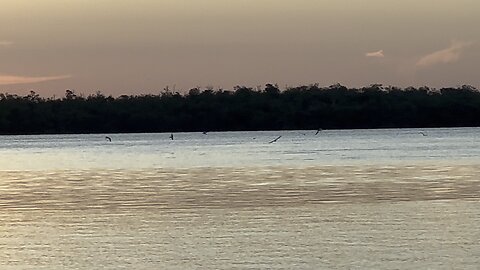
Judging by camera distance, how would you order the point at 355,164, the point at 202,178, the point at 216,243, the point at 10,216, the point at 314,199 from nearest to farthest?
1. the point at 216,243
2. the point at 10,216
3. the point at 314,199
4. the point at 202,178
5. the point at 355,164

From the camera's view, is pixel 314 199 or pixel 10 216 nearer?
pixel 10 216

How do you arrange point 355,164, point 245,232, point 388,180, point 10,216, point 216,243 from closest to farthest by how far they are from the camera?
1. point 216,243
2. point 245,232
3. point 10,216
4. point 388,180
5. point 355,164

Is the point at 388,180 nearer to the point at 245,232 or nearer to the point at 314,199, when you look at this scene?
the point at 314,199

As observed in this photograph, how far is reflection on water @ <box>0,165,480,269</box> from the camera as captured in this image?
53.0ft

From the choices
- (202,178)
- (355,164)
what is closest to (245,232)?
(202,178)

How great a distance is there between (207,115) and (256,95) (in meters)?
5.01

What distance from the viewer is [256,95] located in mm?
106000

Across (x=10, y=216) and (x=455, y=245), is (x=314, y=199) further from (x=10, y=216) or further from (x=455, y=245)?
(x=455, y=245)

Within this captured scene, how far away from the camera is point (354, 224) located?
19.7m

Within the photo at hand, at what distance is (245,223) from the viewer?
20.4 m

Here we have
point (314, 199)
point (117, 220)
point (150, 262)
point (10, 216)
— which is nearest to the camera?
point (150, 262)

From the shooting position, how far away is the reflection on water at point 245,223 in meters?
16.2

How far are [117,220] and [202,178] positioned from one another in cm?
1349

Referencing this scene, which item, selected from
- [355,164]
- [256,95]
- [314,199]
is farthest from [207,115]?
[314,199]
